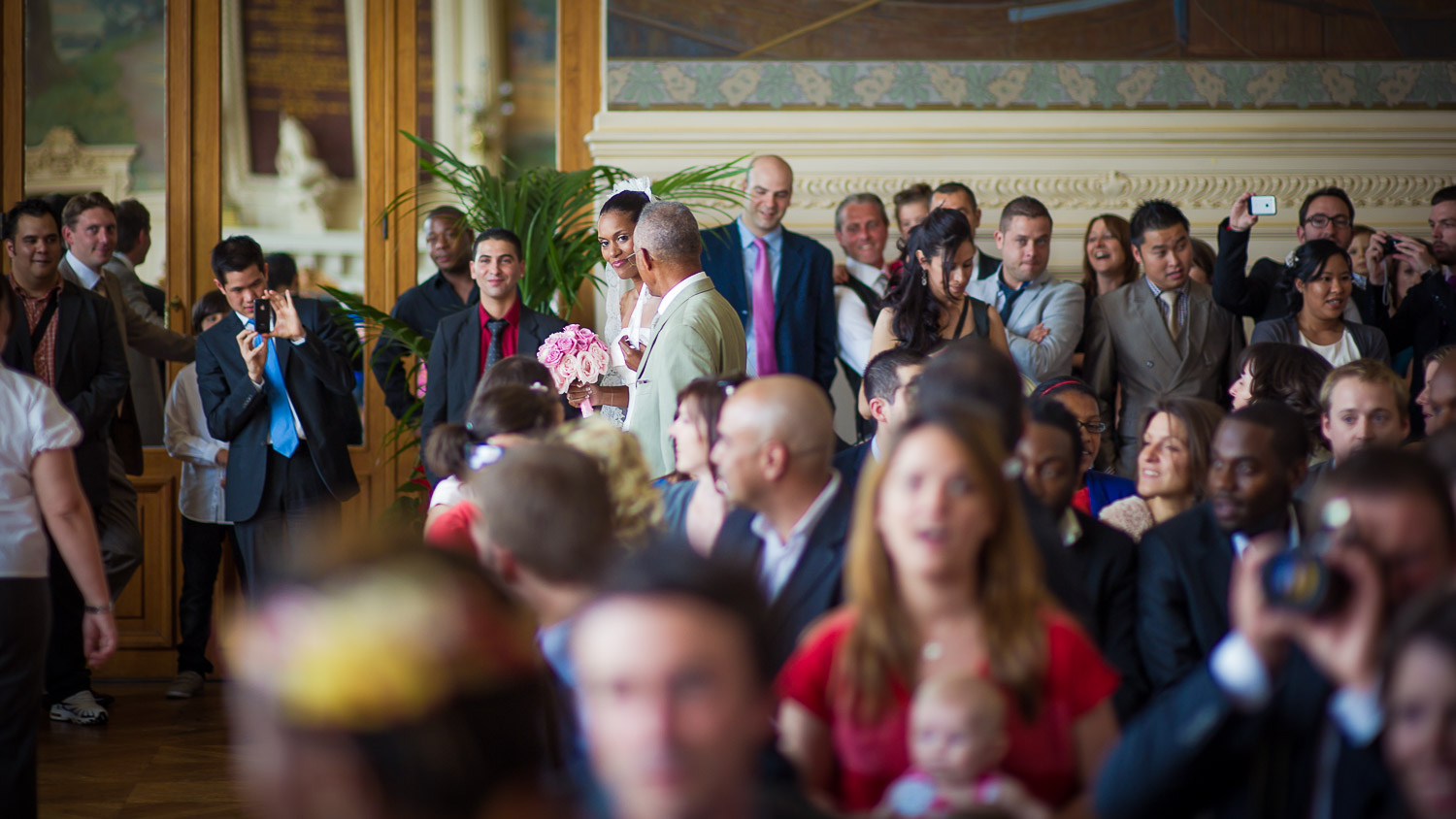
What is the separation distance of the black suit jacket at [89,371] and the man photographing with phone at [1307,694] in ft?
14.3

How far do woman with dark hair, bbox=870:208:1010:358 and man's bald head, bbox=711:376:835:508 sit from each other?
1669mm

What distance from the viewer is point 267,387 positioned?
532 centimetres

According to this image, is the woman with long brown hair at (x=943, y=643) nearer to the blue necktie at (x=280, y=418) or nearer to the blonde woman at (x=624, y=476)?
the blonde woman at (x=624, y=476)

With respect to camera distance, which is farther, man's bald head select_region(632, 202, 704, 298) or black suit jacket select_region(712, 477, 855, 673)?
man's bald head select_region(632, 202, 704, 298)

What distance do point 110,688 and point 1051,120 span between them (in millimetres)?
4946

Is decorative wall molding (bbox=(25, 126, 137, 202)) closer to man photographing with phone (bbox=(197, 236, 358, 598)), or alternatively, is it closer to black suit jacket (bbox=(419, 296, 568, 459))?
man photographing with phone (bbox=(197, 236, 358, 598))

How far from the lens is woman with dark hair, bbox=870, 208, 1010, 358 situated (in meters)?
4.23

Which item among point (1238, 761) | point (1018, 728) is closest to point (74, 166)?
point (1018, 728)

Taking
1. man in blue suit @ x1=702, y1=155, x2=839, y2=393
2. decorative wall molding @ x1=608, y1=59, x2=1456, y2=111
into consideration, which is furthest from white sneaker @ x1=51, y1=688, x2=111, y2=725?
decorative wall molding @ x1=608, y1=59, x2=1456, y2=111

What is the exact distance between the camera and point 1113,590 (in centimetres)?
264

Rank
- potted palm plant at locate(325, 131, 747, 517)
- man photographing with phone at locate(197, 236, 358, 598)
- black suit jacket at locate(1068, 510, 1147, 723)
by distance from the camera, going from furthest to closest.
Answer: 1. potted palm plant at locate(325, 131, 747, 517)
2. man photographing with phone at locate(197, 236, 358, 598)
3. black suit jacket at locate(1068, 510, 1147, 723)

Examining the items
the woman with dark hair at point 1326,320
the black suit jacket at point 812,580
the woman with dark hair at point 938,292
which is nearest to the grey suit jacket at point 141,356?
the woman with dark hair at point 938,292

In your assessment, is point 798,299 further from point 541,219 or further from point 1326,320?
point 1326,320

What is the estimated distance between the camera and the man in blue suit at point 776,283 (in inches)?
210
